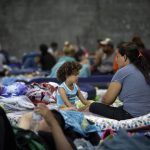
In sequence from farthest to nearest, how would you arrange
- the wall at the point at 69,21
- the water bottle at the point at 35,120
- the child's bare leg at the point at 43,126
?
the wall at the point at 69,21 < the water bottle at the point at 35,120 < the child's bare leg at the point at 43,126

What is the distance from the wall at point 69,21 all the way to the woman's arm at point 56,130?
1476 cm

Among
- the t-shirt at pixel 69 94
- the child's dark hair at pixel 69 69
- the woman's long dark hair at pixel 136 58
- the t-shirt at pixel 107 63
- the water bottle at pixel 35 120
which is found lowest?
the t-shirt at pixel 107 63

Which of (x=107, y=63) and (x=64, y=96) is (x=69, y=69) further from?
(x=107, y=63)

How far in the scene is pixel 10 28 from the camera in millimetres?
20484

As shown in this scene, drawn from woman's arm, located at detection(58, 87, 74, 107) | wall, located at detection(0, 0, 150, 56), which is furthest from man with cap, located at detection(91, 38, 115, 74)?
wall, located at detection(0, 0, 150, 56)

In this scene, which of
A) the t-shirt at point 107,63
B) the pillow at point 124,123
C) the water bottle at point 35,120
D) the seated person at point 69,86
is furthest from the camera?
the t-shirt at point 107,63

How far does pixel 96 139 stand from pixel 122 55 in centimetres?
169

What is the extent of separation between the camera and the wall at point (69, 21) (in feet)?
64.5

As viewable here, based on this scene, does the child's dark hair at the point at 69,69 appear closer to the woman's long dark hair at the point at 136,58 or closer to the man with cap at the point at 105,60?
the woman's long dark hair at the point at 136,58

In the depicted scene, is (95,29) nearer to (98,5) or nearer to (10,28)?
(98,5)

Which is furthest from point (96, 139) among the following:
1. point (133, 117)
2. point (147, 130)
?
point (133, 117)

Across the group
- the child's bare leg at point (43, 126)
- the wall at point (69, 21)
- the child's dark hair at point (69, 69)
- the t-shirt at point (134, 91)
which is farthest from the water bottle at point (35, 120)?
the wall at point (69, 21)

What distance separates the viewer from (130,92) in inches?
259

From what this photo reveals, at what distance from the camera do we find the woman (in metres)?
6.51
